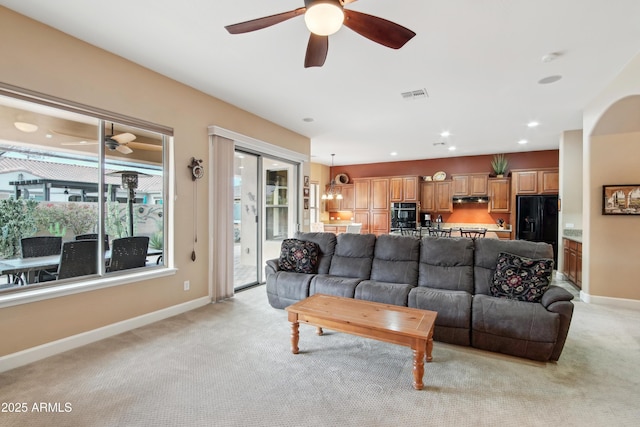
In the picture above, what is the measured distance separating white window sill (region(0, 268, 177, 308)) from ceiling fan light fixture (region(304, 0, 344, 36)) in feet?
9.84

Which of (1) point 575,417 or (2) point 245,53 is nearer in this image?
(1) point 575,417

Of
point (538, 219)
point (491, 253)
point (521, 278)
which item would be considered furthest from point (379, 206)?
point (521, 278)

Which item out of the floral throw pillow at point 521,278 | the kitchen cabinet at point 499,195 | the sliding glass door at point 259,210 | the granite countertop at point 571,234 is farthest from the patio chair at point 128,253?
the kitchen cabinet at point 499,195

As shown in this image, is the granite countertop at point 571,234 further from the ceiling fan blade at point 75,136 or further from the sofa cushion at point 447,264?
the ceiling fan blade at point 75,136

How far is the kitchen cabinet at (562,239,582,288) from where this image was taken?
4.68m

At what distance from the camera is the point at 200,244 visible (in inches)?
157

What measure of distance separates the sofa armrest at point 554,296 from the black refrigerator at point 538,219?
15.3 feet

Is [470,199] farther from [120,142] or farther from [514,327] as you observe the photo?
[120,142]

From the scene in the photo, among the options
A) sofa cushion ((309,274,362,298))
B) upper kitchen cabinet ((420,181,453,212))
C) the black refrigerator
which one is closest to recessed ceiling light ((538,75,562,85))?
sofa cushion ((309,274,362,298))

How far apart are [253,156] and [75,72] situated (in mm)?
2621

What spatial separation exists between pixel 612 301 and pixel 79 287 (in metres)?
6.38

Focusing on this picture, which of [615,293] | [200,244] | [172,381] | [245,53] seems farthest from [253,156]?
[615,293]

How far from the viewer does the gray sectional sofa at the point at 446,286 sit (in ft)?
8.33

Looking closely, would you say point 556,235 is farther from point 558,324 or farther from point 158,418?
point 158,418
